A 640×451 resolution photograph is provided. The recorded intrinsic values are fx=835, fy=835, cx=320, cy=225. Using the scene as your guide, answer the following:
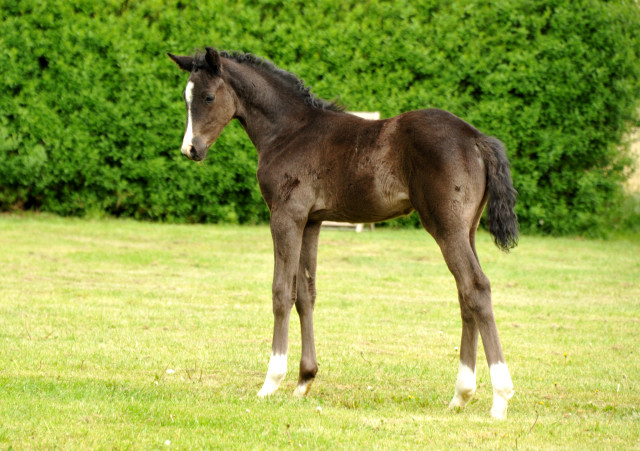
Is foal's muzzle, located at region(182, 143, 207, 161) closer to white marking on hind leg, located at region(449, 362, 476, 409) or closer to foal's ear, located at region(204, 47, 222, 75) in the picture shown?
foal's ear, located at region(204, 47, 222, 75)

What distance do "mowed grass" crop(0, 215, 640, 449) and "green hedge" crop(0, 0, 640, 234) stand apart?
187cm

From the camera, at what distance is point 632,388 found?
6695 millimetres

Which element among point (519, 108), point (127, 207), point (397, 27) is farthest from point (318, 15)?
point (127, 207)

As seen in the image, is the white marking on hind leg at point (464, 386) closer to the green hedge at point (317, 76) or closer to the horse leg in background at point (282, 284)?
the horse leg in background at point (282, 284)

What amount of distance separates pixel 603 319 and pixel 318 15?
30.7 feet

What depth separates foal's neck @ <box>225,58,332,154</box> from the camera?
251 inches

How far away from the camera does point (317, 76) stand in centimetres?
1667

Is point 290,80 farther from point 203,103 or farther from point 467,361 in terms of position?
point 467,361

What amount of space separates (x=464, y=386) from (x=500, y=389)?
0.36 meters

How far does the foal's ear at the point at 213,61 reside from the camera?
6094 mm

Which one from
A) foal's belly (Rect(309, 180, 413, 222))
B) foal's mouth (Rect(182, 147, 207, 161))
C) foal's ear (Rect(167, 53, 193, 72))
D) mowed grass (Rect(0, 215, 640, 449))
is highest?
foal's ear (Rect(167, 53, 193, 72))

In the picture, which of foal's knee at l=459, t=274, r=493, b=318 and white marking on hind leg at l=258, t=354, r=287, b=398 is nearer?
foal's knee at l=459, t=274, r=493, b=318

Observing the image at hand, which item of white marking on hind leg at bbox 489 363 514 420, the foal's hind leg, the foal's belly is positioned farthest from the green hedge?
white marking on hind leg at bbox 489 363 514 420

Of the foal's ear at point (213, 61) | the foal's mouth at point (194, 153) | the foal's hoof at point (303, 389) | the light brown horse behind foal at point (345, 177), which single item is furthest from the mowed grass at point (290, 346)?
the foal's ear at point (213, 61)
